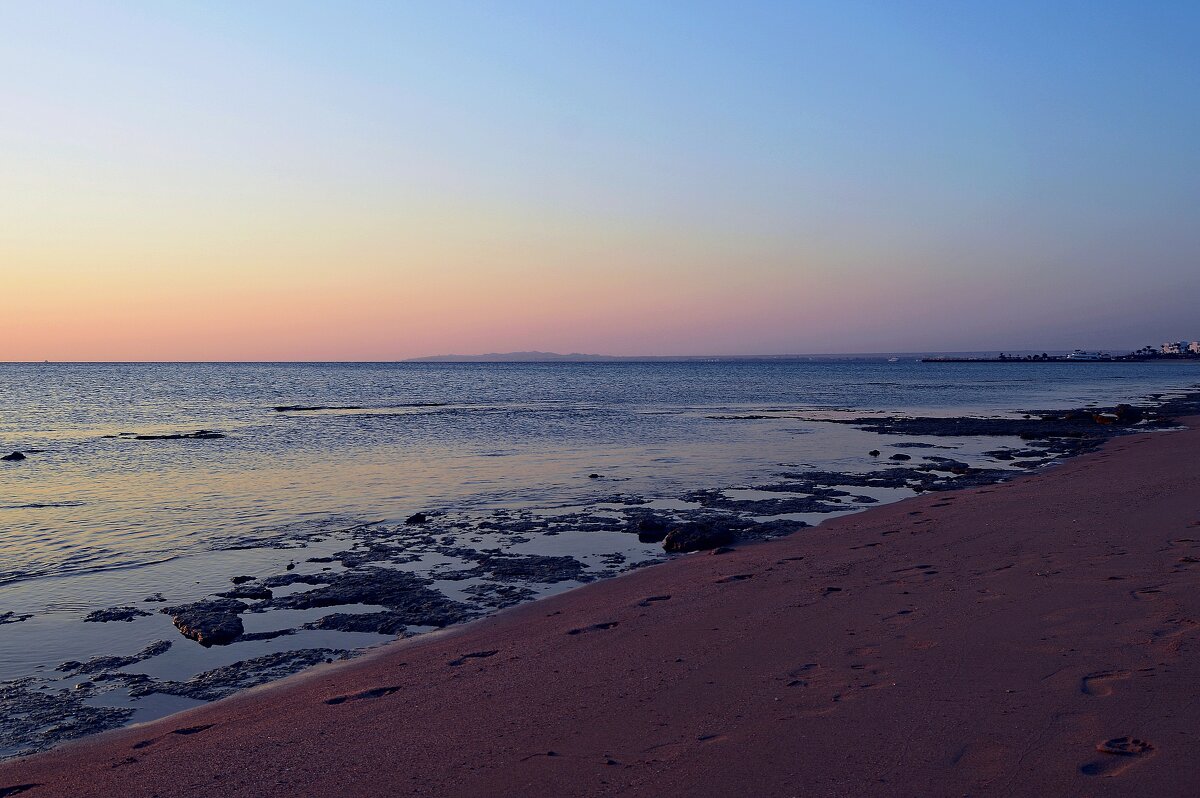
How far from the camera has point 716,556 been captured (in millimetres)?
12641

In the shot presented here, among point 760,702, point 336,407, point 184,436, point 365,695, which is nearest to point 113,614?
point 365,695

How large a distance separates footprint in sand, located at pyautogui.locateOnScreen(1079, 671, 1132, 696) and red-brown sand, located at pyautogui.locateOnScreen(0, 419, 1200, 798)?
2 centimetres

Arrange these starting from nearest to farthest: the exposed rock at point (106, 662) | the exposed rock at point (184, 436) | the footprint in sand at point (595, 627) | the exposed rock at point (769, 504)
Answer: the exposed rock at point (106, 662) < the footprint in sand at point (595, 627) < the exposed rock at point (769, 504) < the exposed rock at point (184, 436)

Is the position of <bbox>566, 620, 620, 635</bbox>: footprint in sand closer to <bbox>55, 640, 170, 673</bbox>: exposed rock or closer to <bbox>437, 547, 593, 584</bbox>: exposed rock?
<bbox>437, 547, 593, 584</bbox>: exposed rock

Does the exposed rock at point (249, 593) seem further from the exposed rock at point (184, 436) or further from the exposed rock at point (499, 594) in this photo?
the exposed rock at point (184, 436)

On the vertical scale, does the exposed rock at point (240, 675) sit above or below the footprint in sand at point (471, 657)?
below

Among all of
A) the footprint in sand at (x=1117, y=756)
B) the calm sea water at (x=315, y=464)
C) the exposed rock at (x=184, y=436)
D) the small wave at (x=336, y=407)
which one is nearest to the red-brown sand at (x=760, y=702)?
the footprint in sand at (x=1117, y=756)

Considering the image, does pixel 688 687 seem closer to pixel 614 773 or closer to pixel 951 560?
pixel 614 773

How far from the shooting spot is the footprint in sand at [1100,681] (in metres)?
5.66

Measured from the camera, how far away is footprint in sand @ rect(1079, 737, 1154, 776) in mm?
4602

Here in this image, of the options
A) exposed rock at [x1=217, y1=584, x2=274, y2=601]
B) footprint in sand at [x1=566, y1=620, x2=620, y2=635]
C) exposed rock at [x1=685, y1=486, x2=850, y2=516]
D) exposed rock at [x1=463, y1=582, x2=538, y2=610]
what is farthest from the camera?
exposed rock at [x1=685, y1=486, x2=850, y2=516]

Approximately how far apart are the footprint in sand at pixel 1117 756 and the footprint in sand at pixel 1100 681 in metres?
0.77

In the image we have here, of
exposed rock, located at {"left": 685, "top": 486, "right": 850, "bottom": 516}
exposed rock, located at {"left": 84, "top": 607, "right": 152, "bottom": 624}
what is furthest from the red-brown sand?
exposed rock, located at {"left": 685, "top": 486, "right": 850, "bottom": 516}

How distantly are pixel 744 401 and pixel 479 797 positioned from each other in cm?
5972
